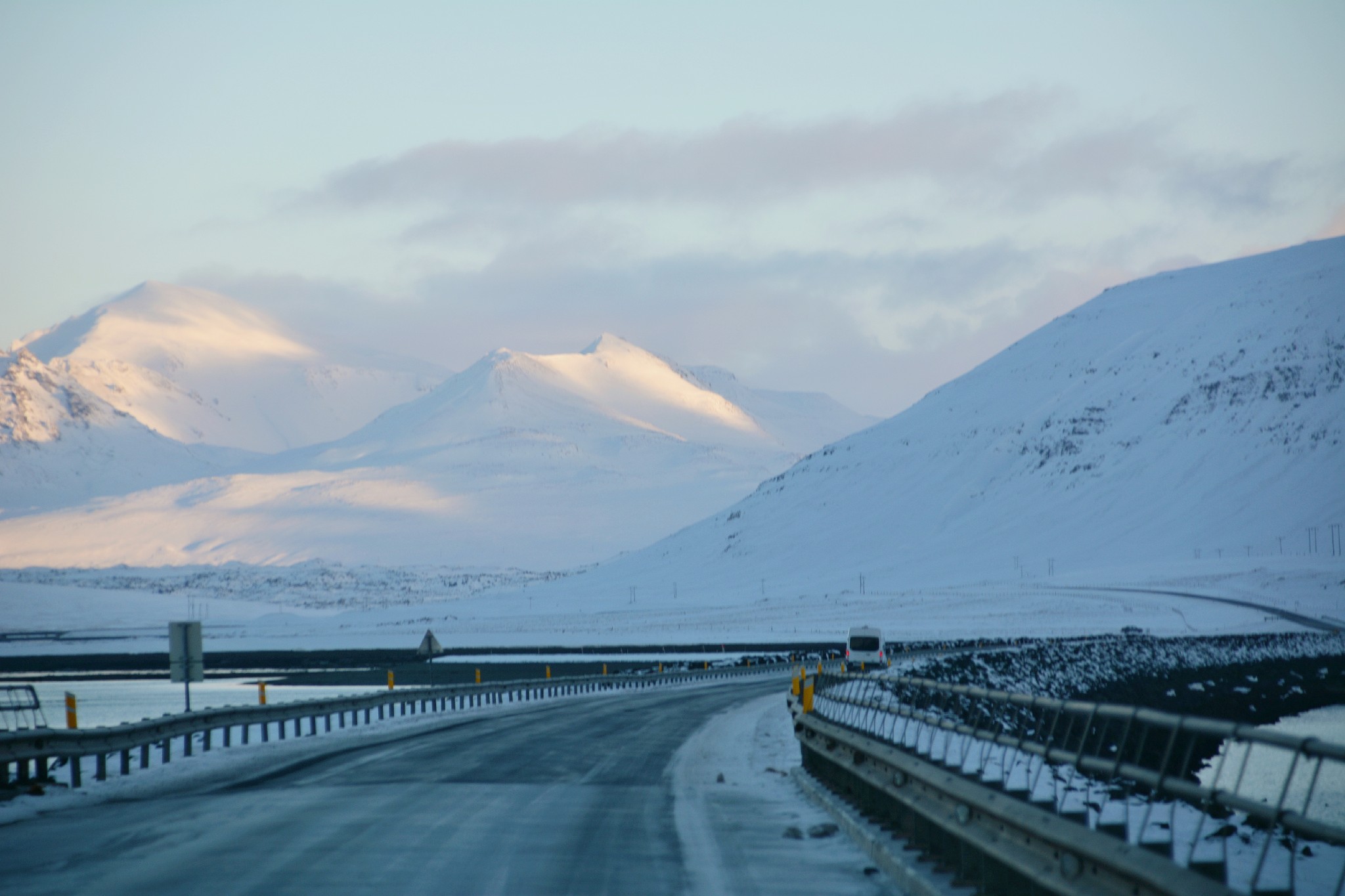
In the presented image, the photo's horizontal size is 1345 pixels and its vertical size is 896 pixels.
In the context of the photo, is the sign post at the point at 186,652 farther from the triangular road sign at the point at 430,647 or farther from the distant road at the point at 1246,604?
the distant road at the point at 1246,604

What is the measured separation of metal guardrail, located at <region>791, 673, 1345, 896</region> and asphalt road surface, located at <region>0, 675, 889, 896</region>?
3.16 feet

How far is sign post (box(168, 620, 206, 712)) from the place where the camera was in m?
27.8

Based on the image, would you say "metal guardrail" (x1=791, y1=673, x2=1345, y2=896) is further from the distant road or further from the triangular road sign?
the distant road

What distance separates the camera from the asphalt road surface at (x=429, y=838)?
10.9m

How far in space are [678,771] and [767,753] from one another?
356 centimetres

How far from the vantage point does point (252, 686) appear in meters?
63.6

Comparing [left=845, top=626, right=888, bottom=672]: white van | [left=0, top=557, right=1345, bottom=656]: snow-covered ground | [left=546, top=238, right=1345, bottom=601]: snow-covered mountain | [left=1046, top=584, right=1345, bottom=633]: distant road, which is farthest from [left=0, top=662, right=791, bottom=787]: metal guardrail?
[left=546, top=238, right=1345, bottom=601]: snow-covered mountain

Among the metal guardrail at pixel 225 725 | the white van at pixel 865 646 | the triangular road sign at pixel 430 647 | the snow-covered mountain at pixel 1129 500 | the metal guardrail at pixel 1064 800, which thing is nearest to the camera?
the metal guardrail at pixel 1064 800

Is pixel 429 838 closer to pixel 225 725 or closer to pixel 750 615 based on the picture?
pixel 225 725

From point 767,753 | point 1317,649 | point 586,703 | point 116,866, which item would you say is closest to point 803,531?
point 1317,649

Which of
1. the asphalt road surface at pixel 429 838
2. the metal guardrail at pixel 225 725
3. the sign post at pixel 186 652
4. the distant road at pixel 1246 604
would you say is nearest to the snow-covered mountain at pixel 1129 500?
the distant road at pixel 1246 604

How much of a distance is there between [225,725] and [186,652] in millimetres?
2783

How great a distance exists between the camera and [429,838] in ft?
42.4

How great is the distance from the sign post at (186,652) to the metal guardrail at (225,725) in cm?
134
